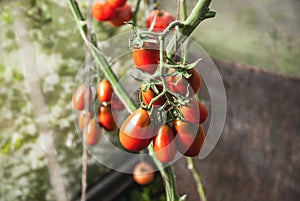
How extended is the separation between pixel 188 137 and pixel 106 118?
24 centimetres

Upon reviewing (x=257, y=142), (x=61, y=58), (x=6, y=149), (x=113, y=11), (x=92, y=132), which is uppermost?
(x=113, y=11)

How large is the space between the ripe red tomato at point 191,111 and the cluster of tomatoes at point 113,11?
0.38 metres

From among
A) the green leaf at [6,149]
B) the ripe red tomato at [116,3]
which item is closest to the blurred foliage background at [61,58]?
the green leaf at [6,149]

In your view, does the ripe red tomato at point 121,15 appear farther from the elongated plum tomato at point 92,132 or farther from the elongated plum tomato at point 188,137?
the elongated plum tomato at point 188,137

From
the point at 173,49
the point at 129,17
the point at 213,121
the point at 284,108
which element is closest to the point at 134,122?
the point at 173,49

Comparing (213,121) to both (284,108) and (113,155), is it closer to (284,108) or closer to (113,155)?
(284,108)

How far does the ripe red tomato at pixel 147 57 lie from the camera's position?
1.47 ft

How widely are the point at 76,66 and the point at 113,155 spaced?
0.47 m

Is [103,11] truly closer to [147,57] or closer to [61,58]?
[147,57]

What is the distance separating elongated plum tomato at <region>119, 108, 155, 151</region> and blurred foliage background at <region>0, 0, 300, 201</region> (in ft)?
3.16

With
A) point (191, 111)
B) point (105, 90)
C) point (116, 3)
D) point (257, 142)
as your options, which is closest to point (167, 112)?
point (191, 111)

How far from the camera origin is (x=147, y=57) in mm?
451

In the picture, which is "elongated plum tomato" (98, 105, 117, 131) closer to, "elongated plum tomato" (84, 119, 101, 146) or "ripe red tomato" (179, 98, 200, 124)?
"elongated plum tomato" (84, 119, 101, 146)

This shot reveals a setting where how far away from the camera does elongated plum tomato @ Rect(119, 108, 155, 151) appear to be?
46 cm
